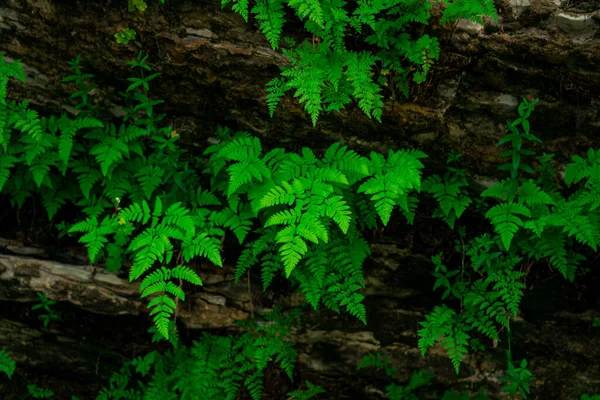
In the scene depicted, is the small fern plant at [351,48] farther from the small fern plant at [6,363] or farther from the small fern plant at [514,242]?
the small fern plant at [6,363]

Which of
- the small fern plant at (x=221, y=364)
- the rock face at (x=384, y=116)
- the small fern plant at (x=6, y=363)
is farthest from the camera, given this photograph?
the small fern plant at (x=6, y=363)

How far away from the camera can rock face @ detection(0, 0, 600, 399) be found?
488 centimetres

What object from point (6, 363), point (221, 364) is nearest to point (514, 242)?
point (221, 364)

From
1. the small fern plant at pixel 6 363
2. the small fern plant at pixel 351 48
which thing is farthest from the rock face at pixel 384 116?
the small fern plant at pixel 6 363

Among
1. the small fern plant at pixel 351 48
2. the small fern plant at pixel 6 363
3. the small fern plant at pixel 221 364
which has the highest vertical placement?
the small fern plant at pixel 351 48

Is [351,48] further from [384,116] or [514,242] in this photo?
[514,242]

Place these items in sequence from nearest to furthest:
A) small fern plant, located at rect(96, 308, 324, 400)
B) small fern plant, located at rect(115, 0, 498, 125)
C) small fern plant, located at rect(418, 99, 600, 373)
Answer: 1. small fern plant, located at rect(115, 0, 498, 125)
2. small fern plant, located at rect(418, 99, 600, 373)
3. small fern plant, located at rect(96, 308, 324, 400)

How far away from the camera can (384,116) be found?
507 cm

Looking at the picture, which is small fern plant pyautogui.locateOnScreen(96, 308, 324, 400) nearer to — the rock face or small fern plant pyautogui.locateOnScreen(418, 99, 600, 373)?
the rock face

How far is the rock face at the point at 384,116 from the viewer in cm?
488

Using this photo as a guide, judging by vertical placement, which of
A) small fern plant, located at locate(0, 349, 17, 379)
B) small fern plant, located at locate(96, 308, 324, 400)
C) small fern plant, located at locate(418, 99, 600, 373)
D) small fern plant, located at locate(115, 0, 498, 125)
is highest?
small fern plant, located at locate(115, 0, 498, 125)

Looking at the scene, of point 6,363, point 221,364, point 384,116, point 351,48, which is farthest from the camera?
point 6,363

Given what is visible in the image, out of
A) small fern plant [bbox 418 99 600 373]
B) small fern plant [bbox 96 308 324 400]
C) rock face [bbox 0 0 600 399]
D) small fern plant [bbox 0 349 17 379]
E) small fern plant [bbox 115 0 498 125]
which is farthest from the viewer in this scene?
small fern plant [bbox 0 349 17 379]

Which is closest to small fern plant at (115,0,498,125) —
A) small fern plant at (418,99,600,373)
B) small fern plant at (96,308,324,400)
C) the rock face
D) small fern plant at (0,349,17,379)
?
the rock face
